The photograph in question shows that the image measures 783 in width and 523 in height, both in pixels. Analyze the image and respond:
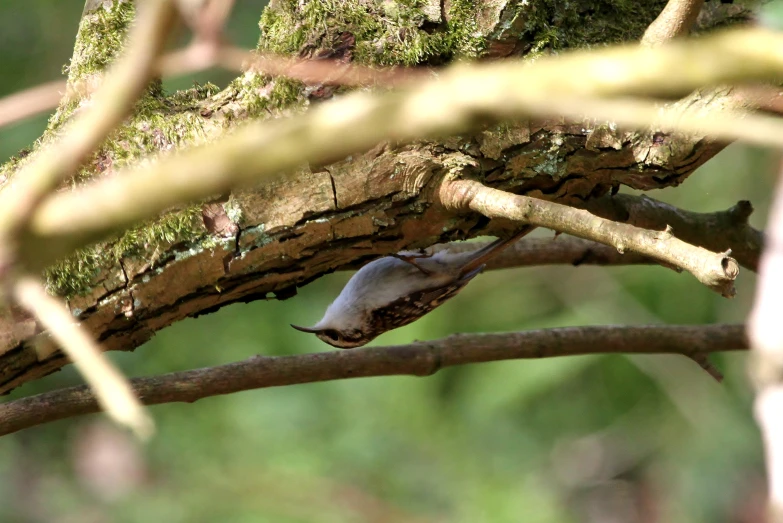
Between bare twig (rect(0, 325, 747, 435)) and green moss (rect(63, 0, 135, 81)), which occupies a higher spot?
green moss (rect(63, 0, 135, 81))

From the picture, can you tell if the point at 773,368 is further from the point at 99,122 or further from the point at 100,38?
the point at 100,38

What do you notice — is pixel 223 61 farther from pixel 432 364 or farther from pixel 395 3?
pixel 432 364

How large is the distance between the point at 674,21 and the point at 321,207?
99cm

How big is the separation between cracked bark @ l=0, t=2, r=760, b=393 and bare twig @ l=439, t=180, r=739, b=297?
14 centimetres

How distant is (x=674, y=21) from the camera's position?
2.02 meters

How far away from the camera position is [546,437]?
249 inches

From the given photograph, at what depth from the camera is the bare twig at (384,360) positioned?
7.23 ft

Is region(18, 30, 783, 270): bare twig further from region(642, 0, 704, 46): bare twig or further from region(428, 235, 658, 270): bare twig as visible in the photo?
region(428, 235, 658, 270): bare twig

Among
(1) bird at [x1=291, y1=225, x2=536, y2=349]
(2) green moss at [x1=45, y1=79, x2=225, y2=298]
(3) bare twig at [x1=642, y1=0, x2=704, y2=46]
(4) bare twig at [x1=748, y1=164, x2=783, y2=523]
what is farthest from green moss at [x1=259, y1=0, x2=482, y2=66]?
(1) bird at [x1=291, y1=225, x2=536, y2=349]

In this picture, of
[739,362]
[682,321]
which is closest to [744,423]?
[739,362]

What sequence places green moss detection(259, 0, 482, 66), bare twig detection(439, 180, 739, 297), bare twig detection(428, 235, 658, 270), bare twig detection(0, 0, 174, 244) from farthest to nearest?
bare twig detection(428, 235, 658, 270) → green moss detection(259, 0, 482, 66) → bare twig detection(439, 180, 739, 297) → bare twig detection(0, 0, 174, 244)

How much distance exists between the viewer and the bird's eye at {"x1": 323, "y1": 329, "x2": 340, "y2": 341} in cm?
395

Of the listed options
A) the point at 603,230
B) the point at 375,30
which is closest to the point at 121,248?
the point at 375,30

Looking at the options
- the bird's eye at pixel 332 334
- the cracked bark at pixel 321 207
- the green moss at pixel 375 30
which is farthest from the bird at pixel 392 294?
the green moss at pixel 375 30
